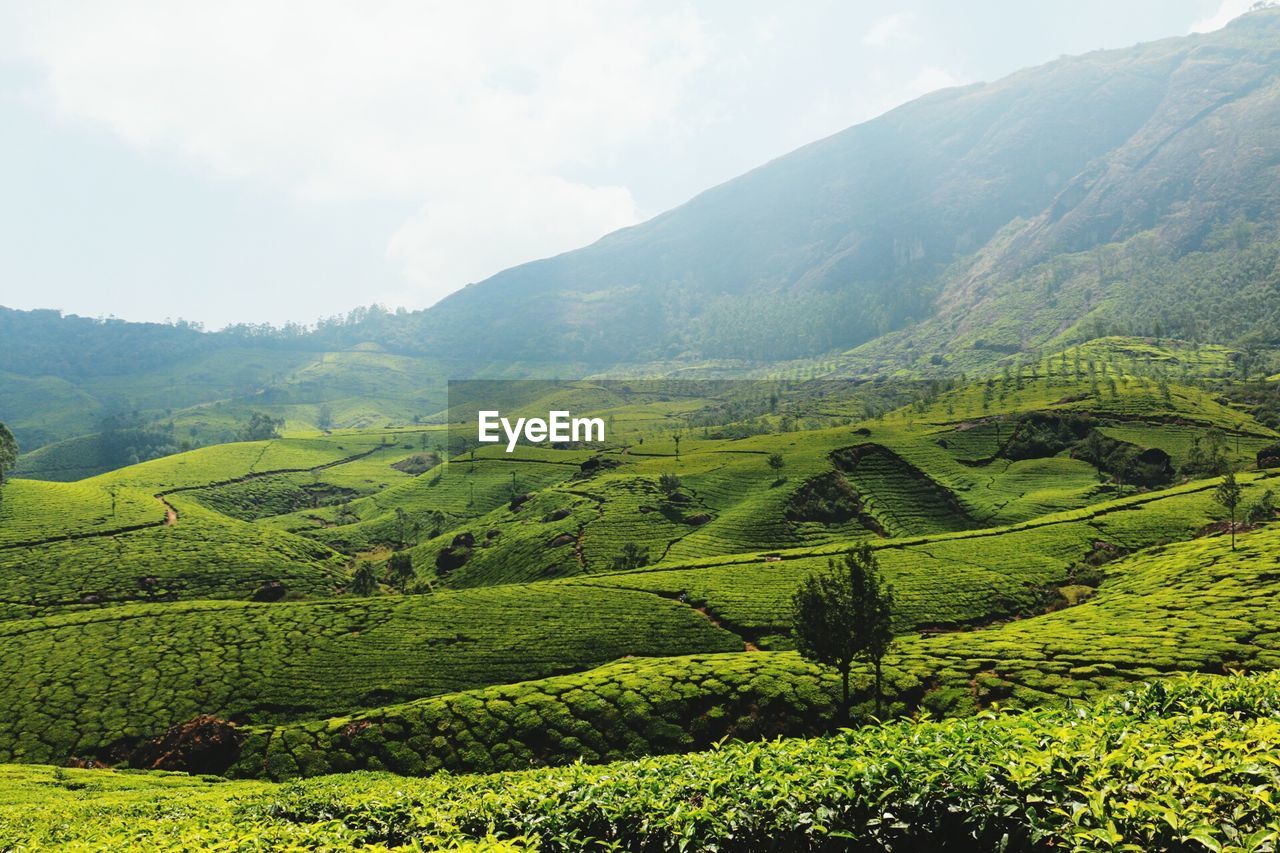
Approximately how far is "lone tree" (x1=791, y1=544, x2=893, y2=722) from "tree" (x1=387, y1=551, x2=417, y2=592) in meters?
91.6

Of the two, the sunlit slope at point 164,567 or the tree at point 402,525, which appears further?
the tree at point 402,525

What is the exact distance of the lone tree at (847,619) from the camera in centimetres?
4206

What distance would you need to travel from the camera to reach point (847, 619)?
138 feet

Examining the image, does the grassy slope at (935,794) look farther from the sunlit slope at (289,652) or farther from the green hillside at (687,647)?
the sunlit slope at (289,652)

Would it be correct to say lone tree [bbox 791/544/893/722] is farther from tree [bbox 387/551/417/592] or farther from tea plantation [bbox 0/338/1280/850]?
tree [bbox 387/551/417/592]

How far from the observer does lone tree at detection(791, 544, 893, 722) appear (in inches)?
1656

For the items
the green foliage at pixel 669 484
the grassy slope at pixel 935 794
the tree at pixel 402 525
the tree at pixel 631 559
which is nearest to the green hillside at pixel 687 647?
the grassy slope at pixel 935 794

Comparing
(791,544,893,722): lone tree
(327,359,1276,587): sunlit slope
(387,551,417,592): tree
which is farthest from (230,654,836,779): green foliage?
(387,551,417,592): tree

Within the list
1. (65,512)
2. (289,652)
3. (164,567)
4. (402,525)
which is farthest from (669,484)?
(65,512)

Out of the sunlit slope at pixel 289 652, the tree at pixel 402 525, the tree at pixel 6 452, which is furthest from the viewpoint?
the tree at pixel 402 525

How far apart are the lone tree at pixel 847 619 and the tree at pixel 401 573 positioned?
9157cm

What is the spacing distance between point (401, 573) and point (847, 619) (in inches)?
3811

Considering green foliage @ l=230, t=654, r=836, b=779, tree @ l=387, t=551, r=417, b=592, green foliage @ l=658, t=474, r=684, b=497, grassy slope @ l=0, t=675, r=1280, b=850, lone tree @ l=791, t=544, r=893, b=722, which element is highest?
grassy slope @ l=0, t=675, r=1280, b=850

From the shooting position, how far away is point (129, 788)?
39625mm
